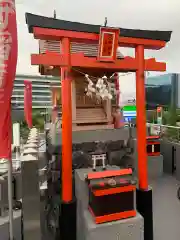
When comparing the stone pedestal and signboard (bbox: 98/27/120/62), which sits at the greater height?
signboard (bbox: 98/27/120/62)

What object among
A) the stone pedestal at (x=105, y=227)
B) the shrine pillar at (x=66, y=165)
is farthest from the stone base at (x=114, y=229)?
the shrine pillar at (x=66, y=165)

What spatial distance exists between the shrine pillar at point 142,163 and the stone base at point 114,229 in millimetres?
399

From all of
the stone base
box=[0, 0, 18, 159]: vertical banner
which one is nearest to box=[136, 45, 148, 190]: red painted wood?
the stone base

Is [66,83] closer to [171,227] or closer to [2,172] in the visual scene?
[2,172]

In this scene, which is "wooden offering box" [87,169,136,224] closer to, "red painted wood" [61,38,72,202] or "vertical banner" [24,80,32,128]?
"red painted wood" [61,38,72,202]

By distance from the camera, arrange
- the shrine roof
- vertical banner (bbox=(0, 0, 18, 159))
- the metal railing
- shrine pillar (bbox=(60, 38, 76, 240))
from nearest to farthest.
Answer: vertical banner (bbox=(0, 0, 18, 159)) → the shrine roof → shrine pillar (bbox=(60, 38, 76, 240)) → the metal railing

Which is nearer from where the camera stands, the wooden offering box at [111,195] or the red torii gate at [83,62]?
the wooden offering box at [111,195]

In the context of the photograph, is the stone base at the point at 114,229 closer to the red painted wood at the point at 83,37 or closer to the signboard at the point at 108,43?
the signboard at the point at 108,43

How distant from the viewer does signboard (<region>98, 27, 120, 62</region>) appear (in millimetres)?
2422

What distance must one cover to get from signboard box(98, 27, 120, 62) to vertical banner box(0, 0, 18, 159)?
1006 millimetres

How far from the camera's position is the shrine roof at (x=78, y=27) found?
7.57 ft

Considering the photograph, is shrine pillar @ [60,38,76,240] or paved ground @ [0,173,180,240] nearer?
shrine pillar @ [60,38,76,240]

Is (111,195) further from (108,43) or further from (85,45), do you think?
(85,45)

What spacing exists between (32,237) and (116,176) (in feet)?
4.05
